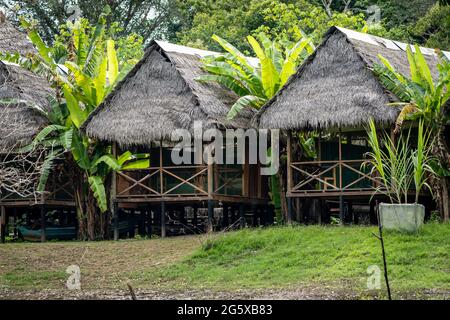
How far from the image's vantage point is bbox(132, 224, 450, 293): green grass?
1769 centimetres

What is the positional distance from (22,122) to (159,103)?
2.69 meters

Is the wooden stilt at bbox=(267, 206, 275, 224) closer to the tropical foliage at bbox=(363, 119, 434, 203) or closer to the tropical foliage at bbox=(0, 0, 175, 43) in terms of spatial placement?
the tropical foliage at bbox=(363, 119, 434, 203)

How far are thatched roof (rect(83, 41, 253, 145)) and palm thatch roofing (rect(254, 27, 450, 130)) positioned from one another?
1264mm

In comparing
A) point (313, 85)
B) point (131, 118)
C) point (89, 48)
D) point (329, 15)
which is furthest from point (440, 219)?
point (329, 15)

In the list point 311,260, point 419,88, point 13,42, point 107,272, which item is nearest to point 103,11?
point 13,42

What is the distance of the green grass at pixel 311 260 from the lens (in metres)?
17.7

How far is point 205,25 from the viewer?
124 feet

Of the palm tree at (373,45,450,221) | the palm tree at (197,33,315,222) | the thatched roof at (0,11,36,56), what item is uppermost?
the thatched roof at (0,11,36,56)

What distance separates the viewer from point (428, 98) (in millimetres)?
21266

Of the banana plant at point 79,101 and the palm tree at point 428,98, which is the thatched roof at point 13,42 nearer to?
the banana plant at point 79,101

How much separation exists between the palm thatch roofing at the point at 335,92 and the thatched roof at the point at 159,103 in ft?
4.15

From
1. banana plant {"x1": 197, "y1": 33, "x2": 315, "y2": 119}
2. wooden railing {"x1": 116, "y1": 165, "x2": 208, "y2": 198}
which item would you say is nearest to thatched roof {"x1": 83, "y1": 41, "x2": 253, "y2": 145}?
banana plant {"x1": 197, "y1": 33, "x2": 315, "y2": 119}
